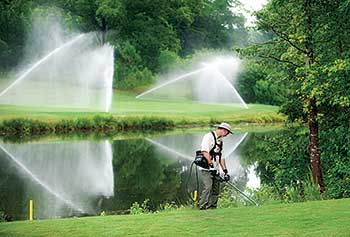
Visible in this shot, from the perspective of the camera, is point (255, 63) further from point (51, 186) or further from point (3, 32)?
point (3, 32)

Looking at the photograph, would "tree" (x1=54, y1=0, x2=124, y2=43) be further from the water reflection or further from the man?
the man

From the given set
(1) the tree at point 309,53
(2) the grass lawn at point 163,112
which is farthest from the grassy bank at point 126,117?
(1) the tree at point 309,53

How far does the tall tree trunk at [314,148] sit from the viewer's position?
49.6 ft

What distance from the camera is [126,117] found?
1802 inches

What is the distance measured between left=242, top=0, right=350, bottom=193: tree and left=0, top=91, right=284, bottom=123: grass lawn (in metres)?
26.6

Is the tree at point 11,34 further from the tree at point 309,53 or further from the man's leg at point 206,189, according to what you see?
the man's leg at point 206,189

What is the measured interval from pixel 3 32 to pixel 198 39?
119ft

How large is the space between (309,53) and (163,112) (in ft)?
118

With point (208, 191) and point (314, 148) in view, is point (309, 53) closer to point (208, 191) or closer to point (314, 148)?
point (314, 148)

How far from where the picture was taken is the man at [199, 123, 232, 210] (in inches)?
456

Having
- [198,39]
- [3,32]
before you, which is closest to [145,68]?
[3,32]

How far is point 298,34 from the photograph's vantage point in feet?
47.9

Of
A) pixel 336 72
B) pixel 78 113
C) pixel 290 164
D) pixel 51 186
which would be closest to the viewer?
pixel 336 72

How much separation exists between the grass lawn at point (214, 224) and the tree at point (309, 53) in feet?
10.9
